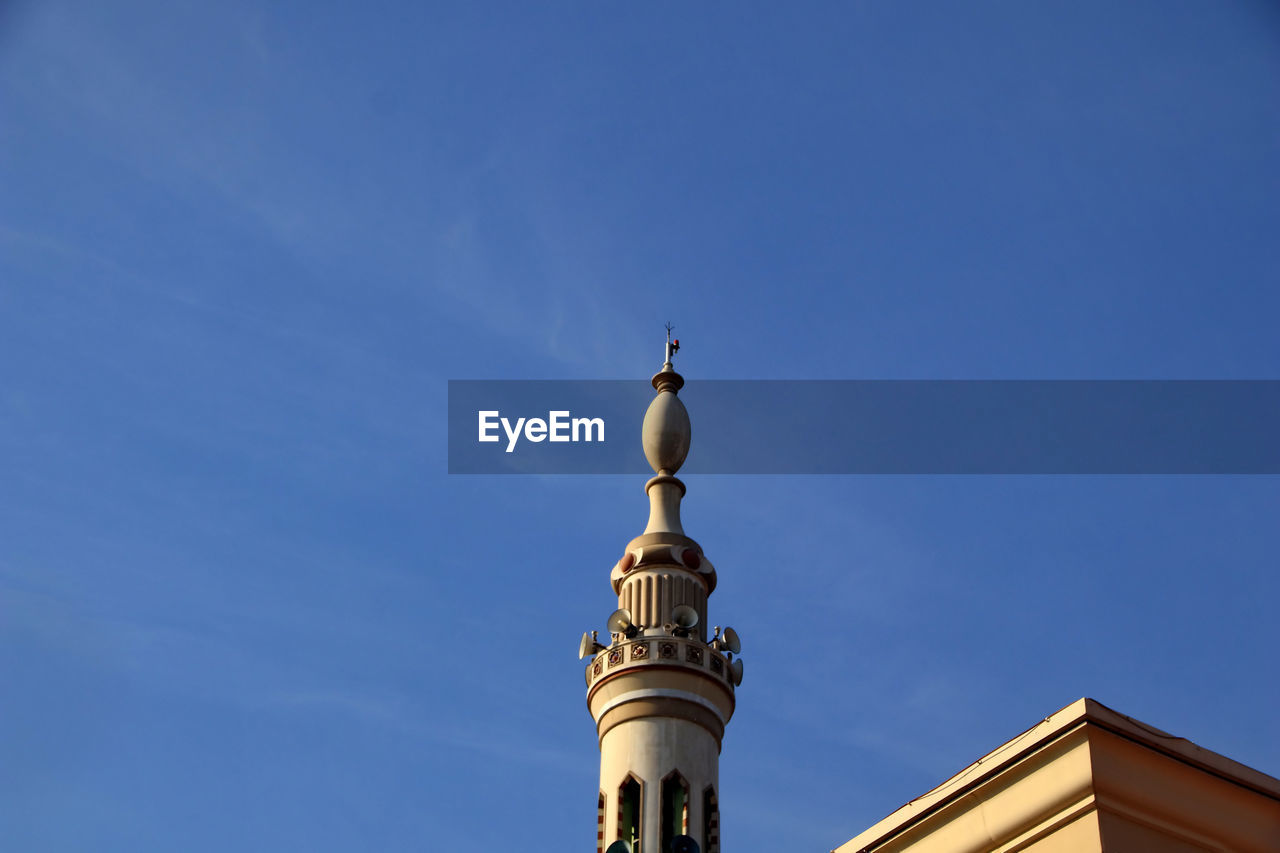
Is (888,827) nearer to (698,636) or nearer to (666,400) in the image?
(698,636)

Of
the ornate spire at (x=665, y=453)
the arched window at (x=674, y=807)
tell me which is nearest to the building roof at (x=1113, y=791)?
the arched window at (x=674, y=807)

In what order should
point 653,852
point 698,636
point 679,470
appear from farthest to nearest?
1. point 679,470
2. point 698,636
3. point 653,852

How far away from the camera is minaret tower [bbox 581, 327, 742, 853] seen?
94.4 ft

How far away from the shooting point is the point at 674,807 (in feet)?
94.9

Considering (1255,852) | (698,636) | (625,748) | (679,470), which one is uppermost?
(679,470)

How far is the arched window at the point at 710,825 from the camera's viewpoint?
28.9m

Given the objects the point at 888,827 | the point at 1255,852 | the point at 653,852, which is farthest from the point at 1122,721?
the point at 653,852

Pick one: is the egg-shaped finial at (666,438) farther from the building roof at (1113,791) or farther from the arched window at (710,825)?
the building roof at (1113,791)

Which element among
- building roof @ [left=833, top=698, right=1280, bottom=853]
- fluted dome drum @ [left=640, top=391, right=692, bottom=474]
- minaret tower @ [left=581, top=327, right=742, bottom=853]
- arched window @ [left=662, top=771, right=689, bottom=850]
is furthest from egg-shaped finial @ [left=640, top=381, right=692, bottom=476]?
building roof @ [left=833, top=698, right=1280, bottom=853]

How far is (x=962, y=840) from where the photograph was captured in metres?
14.2

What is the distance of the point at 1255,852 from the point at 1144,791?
125 cm

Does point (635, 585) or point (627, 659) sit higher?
point (635, 585)

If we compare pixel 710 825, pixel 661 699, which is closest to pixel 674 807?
pixel 710 825

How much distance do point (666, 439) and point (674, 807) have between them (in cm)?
854
